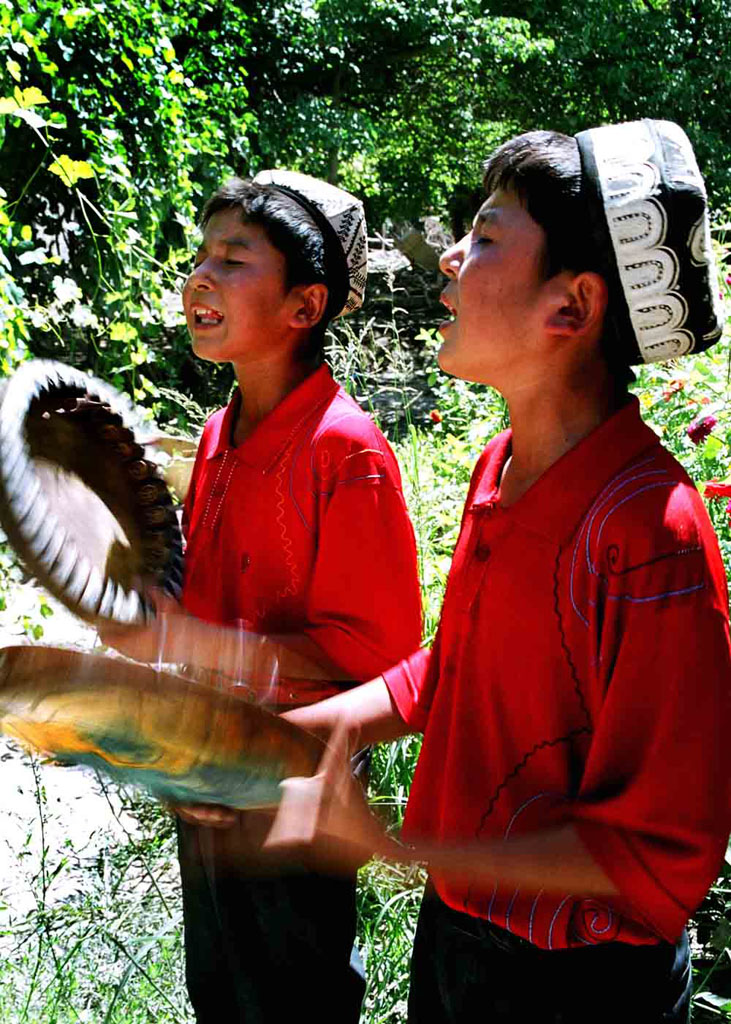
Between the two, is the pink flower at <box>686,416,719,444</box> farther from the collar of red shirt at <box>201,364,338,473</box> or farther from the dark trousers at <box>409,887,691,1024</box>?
the dark trousers at <box>409,887,691,1024</box>

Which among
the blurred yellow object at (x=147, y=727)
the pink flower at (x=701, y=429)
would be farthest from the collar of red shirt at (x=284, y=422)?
the pink flower at (x=701, y=429)

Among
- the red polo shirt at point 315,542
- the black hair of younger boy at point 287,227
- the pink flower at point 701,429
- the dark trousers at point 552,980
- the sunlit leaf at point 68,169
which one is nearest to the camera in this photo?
the dark trousers at point 552,980

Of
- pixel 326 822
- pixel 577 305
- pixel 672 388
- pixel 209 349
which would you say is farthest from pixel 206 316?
pixel 672 388

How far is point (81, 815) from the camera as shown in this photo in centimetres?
362

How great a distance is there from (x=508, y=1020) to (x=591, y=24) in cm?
1679

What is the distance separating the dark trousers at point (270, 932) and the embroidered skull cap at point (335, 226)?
3.29ft

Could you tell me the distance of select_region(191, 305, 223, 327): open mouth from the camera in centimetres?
211

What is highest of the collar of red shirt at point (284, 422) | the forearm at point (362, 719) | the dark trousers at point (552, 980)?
the collar of red shirt at point (284, 422)

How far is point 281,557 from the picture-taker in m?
1.98

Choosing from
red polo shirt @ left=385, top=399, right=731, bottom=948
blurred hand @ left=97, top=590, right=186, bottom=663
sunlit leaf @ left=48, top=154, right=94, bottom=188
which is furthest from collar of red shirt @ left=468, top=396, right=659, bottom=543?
sunlit leaf @ left=48, top=154, right=94, bottom=188

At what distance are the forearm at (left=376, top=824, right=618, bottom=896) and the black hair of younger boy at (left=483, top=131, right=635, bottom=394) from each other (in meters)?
0.55

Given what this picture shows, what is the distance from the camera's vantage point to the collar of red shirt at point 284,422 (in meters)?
2.04

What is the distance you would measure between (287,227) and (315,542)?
592 millimetres

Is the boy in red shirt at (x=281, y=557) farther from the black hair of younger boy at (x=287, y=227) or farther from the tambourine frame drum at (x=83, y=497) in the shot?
the tambourine frame drum at (x=83, y=497)
